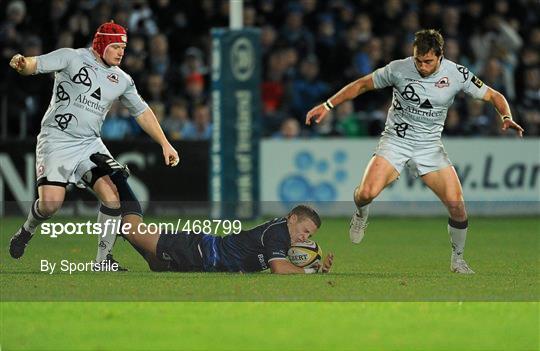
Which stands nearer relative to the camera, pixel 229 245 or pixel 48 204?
pixel 229 245

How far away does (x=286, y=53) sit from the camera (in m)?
20.4

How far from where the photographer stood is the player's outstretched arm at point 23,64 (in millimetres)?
11109

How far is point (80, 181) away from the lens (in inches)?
472

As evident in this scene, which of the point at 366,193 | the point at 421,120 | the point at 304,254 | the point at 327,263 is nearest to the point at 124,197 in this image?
the point at 304,254

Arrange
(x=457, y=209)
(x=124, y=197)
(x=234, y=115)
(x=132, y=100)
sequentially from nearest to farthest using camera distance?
(x=124, y=197), (x=132, y=100), (x=457, y=209), (x=234, y=115)

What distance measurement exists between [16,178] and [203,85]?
336cm

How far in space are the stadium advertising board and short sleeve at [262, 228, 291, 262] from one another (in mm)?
7958

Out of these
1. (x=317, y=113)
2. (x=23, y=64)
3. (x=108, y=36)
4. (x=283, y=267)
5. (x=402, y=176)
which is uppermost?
(x=108, y=36)

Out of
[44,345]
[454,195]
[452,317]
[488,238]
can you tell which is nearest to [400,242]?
[488,238]

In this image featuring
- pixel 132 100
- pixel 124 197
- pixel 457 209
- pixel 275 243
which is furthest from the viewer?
pixel 457 209

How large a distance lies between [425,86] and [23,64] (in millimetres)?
3583

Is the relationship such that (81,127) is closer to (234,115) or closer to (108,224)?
(108,224)

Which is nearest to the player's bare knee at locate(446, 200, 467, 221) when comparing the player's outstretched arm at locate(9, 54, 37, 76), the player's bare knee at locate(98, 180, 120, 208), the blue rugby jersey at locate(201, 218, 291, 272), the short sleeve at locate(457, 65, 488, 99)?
the short sleeve at locate(457, 65, 488, 99)

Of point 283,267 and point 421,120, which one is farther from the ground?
point 421,120
